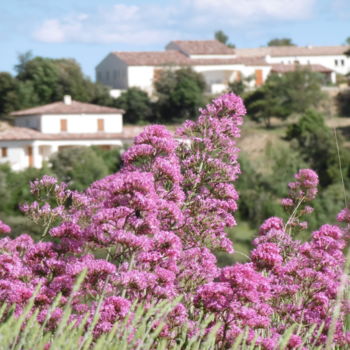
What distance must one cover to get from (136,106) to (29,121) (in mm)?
8981

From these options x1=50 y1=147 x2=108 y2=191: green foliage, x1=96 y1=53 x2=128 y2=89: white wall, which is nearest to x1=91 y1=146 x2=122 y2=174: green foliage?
x1=50 y1=147 x2=108 y2=191: green foliage

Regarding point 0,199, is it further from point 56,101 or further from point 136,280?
point 136,280

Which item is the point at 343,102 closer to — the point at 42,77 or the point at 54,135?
the point at 54,135

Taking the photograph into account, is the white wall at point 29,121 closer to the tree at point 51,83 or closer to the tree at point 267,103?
the tree at point 51,83

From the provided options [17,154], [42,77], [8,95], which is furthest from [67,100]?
[17,154]

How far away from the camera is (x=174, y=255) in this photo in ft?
14.3

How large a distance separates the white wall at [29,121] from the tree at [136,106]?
332 inches

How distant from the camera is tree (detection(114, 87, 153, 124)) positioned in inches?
2899

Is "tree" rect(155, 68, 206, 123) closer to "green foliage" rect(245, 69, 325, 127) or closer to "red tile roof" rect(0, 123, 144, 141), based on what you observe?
"red tile roof" rect(0, 123, 144, 141)

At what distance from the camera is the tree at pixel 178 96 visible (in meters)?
71.1

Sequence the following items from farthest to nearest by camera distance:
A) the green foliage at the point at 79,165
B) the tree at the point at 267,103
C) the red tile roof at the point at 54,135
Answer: the tree at the point at 267,103, the red tile roof at the point at 54,135, the green foliage at the point at 79,165

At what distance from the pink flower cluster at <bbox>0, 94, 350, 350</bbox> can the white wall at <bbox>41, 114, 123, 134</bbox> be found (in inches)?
2466

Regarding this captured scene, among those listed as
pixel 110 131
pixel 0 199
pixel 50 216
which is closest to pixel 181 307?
pixel 50 216

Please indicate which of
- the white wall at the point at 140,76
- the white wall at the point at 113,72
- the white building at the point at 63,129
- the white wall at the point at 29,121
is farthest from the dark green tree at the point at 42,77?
the white wall at the point at 113,72
